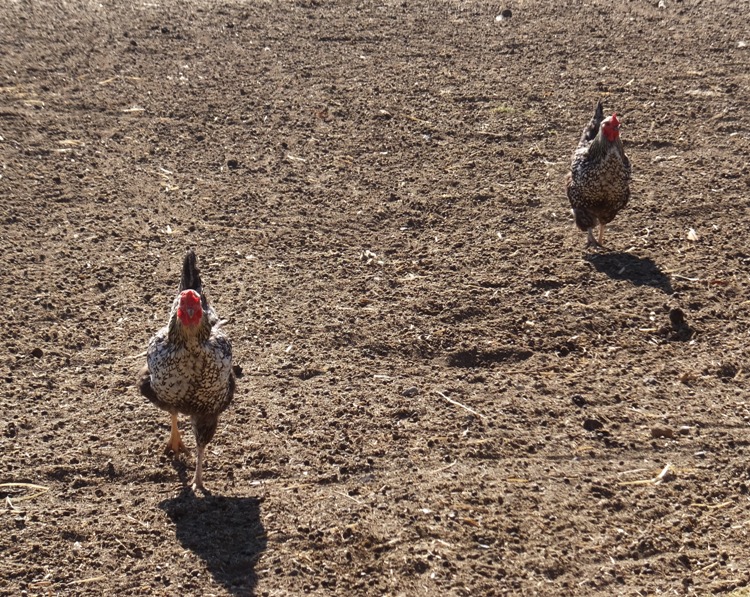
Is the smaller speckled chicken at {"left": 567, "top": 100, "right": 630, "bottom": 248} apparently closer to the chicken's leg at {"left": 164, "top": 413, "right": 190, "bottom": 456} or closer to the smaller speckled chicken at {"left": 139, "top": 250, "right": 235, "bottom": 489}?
the smaller speckled chicken at {"left": 139, "top": 250, "right": 235, "bottom": 489}

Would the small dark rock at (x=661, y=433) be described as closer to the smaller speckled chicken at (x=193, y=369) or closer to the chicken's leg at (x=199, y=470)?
the smaller speckled chicken at (x=193, y=369)

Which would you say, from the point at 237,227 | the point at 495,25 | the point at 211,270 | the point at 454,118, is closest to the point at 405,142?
the point at 454,118

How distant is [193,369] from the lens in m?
5.60

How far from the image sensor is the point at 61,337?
7.17 metres

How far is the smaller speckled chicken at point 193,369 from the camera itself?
554 centimetres

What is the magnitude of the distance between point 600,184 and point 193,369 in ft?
14.1

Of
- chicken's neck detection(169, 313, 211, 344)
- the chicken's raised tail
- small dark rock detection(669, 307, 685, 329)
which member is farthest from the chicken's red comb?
small dark rock detection(669, 307, 685, 329)

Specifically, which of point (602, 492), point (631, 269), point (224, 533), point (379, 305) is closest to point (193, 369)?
point (224, 533)

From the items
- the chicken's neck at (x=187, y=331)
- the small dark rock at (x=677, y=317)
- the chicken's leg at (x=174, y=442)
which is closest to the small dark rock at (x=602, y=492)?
the small dark rock at (x=677, y=317)

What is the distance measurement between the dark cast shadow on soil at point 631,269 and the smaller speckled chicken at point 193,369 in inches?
143

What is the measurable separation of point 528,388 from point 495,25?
26.5 ft

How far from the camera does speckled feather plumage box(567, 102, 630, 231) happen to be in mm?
8367

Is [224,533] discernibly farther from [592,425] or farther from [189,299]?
[592,425]

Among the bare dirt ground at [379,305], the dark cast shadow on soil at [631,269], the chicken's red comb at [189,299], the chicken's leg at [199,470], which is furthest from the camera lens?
the dark cast shadow on soil at [631,269]
